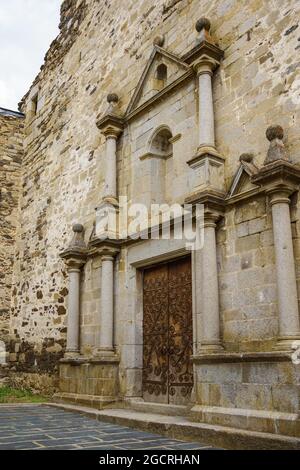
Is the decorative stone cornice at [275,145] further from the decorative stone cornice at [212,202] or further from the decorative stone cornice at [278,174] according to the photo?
the decorative stone cornice at [212,202]

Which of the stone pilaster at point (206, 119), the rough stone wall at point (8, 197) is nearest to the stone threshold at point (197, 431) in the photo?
the stone pilaster at point (206, 119)

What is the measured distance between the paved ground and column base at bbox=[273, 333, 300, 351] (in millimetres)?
1032

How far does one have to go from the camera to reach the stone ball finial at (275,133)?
4250 mm

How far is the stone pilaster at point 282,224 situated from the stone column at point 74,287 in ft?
12.2

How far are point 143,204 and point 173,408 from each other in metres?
2.56

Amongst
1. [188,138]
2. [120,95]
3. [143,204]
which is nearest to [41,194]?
[120,95]

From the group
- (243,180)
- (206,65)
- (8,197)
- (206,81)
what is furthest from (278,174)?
(8,197)

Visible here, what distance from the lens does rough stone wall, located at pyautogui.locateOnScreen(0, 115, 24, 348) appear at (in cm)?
1010

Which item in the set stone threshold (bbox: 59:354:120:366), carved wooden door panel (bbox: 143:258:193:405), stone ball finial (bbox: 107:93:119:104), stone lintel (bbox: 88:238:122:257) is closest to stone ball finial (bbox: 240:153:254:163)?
carved wooden door panel (bbox: 143:258:193:405)

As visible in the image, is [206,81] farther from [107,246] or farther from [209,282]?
[107,246]

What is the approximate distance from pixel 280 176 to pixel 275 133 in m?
0.46

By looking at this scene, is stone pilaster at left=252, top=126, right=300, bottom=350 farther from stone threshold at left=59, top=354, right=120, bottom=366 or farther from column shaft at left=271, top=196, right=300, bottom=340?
stone threshold at left=59, top=354, right=120, bottom=366
